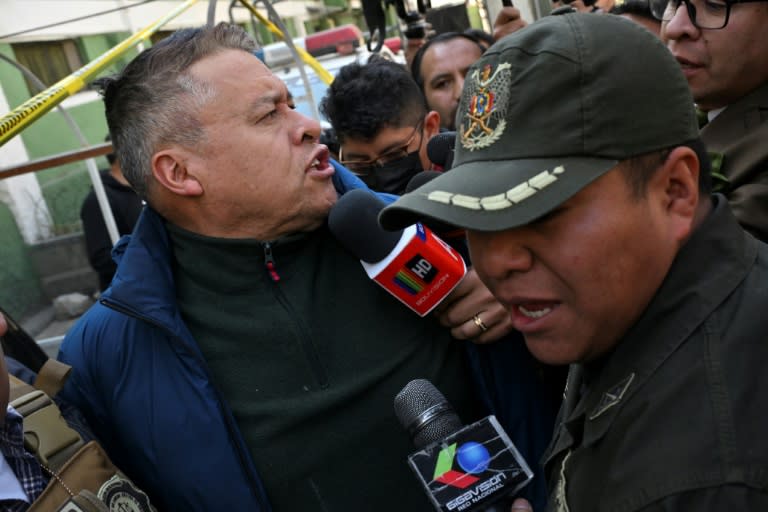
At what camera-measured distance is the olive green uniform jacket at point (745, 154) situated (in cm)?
148

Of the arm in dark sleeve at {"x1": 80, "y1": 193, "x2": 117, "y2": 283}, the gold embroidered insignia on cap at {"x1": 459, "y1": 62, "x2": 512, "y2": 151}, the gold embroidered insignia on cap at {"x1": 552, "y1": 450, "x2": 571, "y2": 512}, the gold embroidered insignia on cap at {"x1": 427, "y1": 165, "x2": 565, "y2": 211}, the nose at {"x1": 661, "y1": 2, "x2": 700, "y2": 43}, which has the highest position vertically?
the gold embroidered insignia on cap at {"x1": 459, "y1": 62, "x2": 512, "y2": 151}

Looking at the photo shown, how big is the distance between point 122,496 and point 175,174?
83cm

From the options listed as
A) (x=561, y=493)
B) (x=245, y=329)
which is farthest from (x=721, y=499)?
(x=245, y=329)

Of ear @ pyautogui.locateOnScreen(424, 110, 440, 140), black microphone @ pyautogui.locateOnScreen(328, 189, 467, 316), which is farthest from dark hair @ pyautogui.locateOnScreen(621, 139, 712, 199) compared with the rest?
ear @ pyautogui.locateOnScreen(424, 110, 440, 140)

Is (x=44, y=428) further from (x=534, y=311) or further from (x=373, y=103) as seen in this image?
(x=373, y=103)

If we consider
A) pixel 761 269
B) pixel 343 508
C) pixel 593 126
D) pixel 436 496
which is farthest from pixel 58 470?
pixel 761 269

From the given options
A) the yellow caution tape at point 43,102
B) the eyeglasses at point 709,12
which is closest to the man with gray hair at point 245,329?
the yellow caution tape at point 43,102

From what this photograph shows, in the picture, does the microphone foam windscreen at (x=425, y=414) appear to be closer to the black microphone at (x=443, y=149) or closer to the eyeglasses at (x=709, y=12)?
the black microphone at (x=443, y=149)

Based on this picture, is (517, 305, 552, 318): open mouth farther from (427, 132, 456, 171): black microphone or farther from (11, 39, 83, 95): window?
(11, 39, 83, 95): window

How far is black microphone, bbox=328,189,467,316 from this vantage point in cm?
162

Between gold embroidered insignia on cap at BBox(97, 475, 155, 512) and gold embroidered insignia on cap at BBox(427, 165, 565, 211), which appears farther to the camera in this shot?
gold embroidered insignia on cap at BBox(97, 475, 155, 512)

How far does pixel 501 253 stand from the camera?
1.08m

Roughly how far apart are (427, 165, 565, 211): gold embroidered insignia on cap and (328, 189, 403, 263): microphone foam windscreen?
0.58 meters

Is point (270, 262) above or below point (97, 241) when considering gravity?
above
